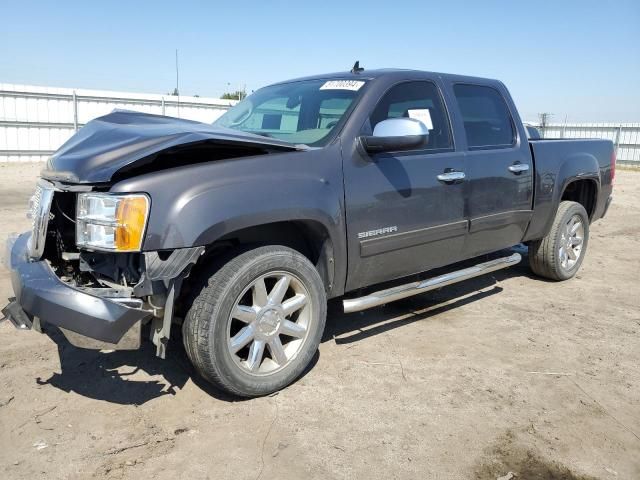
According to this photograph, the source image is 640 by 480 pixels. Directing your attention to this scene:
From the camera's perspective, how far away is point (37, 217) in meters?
2.93

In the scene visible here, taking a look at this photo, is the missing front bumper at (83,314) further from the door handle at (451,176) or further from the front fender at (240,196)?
the door handle at (451,176)

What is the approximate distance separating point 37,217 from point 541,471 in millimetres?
2863

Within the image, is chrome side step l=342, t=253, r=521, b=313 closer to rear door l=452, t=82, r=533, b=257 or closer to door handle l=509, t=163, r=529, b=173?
rear door l=452, t=82, r=533, b=257

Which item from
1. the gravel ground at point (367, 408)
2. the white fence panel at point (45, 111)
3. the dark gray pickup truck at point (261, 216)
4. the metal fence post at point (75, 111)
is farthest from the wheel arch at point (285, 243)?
the metal fence post at point (75, 111)

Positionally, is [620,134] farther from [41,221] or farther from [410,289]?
[41,221]

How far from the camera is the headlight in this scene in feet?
8.20

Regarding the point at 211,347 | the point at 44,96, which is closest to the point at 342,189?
the point at 211,347

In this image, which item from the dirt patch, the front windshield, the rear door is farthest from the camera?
the rear door

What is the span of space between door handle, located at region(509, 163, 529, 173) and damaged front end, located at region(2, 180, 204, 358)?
291cm

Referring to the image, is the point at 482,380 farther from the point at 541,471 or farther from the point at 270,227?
the point at 270,227

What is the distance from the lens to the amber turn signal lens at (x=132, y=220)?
250 centimetres

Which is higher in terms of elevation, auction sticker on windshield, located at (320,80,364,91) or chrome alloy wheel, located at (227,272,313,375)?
auction sticker on windshield, located at (320,80,364,91)

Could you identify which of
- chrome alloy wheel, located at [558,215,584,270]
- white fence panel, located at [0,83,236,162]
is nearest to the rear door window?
chrome alloy wheel, located at [558,215,584,270]

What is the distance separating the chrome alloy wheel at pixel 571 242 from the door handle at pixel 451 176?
6.50 ft
